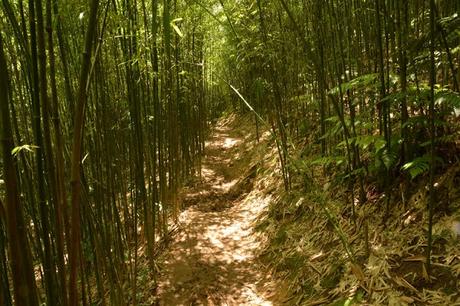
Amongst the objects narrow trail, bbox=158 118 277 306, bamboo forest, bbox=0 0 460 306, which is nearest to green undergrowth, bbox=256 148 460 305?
bamboo forest, bbox=0 0 460 306

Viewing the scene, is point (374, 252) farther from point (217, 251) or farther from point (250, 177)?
point (250, 177)

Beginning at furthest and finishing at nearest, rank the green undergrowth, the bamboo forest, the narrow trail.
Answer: the narrow trail
the green undergrowth
the bamboo forest

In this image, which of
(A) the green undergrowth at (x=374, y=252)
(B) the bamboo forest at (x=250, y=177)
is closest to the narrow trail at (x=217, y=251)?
(B) the bamboo forest at (x=250, y=177)

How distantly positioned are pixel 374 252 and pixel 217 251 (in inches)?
63.6

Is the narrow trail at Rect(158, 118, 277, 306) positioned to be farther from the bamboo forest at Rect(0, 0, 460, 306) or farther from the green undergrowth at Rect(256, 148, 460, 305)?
the green undergrowth at Rect(256, 148, 460, 305)

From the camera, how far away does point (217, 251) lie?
3.44 metres

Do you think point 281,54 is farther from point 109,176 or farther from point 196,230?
point 109,176

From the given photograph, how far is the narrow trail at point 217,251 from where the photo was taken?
2814 millimetres

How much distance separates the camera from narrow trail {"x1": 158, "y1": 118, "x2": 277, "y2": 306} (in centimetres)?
281

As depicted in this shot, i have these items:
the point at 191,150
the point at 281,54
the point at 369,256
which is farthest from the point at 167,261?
the point at 191,150

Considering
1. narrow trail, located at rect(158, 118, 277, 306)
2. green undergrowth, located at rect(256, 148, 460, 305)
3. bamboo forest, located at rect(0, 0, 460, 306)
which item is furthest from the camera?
narrow trail, located at rect(158, 118, 277, 306)

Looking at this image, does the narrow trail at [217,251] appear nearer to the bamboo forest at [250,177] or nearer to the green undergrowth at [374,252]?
the bamboo forest at [250,177]

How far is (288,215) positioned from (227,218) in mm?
909

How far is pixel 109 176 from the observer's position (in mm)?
2367
